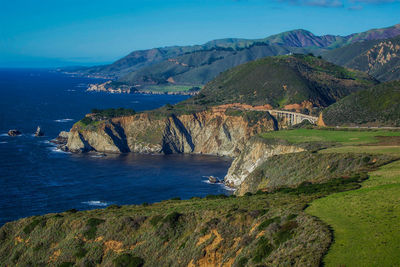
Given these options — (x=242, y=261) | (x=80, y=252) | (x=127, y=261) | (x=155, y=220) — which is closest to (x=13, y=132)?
(x=80, y=252)

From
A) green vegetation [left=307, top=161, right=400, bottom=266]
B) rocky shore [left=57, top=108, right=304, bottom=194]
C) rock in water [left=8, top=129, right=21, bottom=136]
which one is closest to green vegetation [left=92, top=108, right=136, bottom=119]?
rocky shore [left=57, top=108, right=304, bottom=194]

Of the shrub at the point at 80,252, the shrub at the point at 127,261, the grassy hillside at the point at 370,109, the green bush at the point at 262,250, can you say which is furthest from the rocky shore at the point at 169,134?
the green bush at the point at 262,250

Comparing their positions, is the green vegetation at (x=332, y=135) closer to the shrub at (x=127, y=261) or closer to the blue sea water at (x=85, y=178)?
the blue sea water at (x=85, y=178)

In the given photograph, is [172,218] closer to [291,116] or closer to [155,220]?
[155,220]

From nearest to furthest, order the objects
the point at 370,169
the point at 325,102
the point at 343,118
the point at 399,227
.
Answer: the point at 399,227
the point at 370,169
the point at 343,118
the point at 325,102

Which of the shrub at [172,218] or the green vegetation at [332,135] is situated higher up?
the green vegetation at [332,135]

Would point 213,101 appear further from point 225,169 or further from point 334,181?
point 334,181

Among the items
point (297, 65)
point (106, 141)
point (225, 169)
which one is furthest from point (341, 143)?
point (297, 65)
